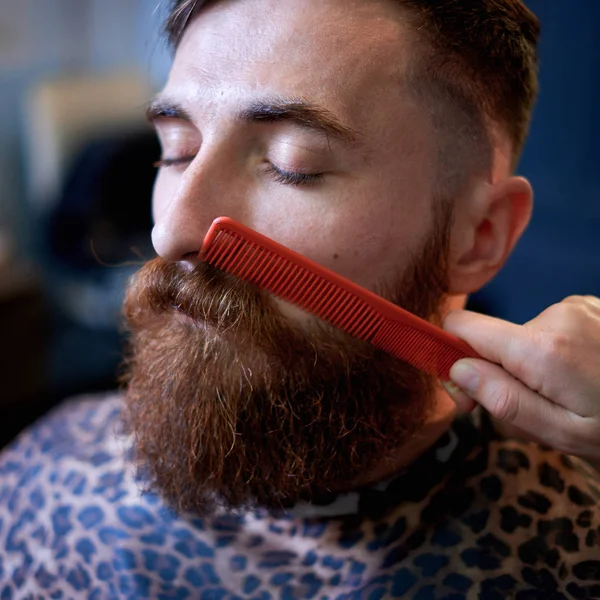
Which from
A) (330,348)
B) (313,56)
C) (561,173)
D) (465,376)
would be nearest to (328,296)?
(330,348)

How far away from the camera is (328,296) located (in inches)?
38.2

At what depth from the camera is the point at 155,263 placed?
1010mm

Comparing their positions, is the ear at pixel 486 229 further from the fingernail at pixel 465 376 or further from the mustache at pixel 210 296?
the mustache at pixel 210 296

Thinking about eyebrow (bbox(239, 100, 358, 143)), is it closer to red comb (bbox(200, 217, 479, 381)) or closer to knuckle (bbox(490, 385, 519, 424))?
red comb (bbox(200, 217, 479, 381))

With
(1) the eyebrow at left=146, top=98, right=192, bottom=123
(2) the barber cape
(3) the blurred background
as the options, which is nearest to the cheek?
(1) the eyebrow at left=146, top=98, right=192, bottom=123

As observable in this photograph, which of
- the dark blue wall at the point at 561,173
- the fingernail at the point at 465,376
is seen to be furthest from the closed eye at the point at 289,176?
the dark blue wall at the point at 561,173

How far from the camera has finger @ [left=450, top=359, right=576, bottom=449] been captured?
0.90m

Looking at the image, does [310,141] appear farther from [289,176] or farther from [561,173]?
[561,173]

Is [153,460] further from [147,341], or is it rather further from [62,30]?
[62,30]

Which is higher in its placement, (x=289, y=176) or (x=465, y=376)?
(x=289, y=176)

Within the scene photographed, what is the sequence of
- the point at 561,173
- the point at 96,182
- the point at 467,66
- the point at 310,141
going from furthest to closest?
the point at 96,182, the point at 561,173, the point at 467,66, the point at 310,141

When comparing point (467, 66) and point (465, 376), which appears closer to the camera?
point (465, 376)

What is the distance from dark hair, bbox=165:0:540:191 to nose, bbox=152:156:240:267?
1.02 feet

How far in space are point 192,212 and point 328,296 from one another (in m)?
0.22
